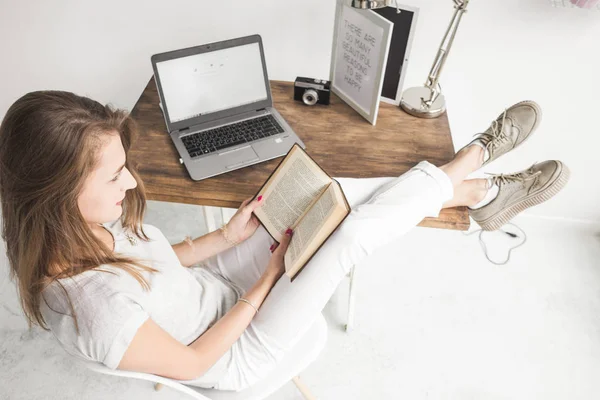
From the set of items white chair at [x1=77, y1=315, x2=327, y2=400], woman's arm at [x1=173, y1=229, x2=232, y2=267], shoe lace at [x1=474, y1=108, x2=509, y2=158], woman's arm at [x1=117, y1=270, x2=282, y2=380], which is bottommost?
white chair at [x1=77, y1=315, x2=327, y2=400]

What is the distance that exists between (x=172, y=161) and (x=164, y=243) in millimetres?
288

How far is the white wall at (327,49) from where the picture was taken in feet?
5.06

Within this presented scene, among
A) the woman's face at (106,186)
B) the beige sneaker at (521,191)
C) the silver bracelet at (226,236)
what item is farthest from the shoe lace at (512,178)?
the woman's face at (106,186)

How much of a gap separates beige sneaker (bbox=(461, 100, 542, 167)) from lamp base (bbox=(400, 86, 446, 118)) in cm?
15

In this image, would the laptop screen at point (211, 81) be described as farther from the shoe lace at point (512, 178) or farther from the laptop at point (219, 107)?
the shoe lace at point (512, 178)

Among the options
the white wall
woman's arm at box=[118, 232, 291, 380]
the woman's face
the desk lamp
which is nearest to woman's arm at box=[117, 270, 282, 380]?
woman's arm at box=[118, 232, 291, 380]

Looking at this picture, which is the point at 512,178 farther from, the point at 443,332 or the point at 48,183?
the point at 48,183

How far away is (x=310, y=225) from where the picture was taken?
1088 millimetres

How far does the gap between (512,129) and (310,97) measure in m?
0.61

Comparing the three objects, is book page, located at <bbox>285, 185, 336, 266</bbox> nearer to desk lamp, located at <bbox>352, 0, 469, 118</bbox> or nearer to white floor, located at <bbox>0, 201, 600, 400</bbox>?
desk lamp, located at <bbox>352, 0, 469, 118</bbox>

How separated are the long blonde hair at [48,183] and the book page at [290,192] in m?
0.41

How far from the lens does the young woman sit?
2.63ft

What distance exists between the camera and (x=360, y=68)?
55.7 inches

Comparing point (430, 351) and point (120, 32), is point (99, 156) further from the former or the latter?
point (430, 351)
